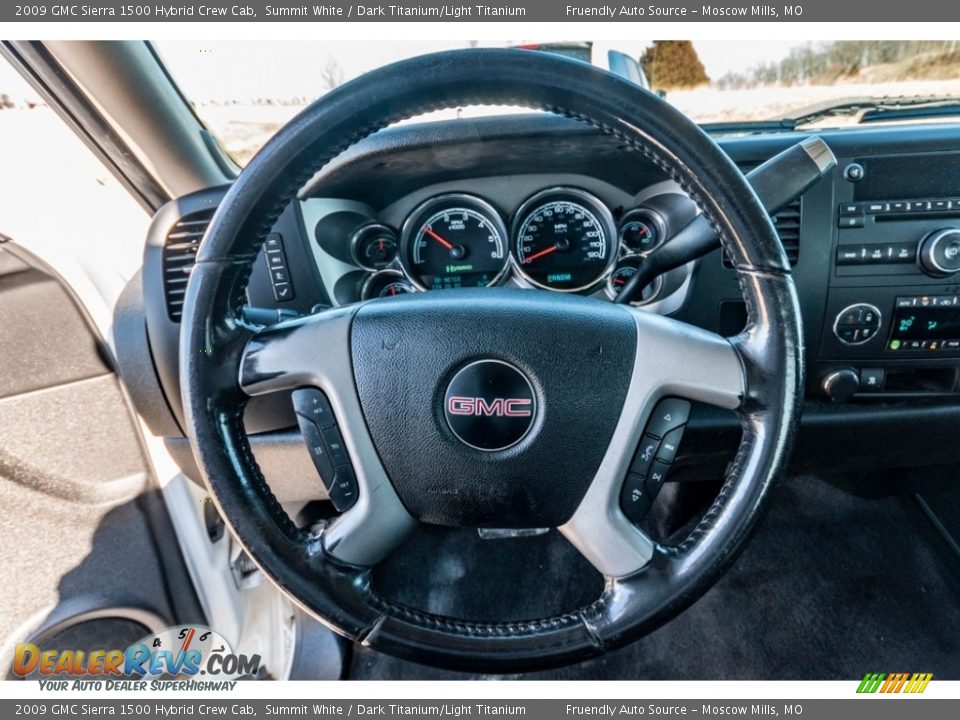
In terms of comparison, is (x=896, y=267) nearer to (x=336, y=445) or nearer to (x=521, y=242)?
(x=521, y=242)

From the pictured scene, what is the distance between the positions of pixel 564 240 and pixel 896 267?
2.34ft

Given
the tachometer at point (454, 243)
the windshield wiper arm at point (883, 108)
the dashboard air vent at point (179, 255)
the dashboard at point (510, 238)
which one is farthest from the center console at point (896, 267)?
the dashboard air vent at point (179, 255)

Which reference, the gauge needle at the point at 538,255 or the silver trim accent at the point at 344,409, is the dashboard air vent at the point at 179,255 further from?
the gauge needle at the point at 538,255

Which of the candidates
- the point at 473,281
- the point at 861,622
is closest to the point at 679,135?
the point at 473,281

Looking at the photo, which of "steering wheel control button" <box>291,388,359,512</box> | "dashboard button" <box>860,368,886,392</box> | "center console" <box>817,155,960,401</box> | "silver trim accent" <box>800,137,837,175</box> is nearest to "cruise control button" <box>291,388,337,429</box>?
"steering wheel control button" <box>291,388,359,512</box>

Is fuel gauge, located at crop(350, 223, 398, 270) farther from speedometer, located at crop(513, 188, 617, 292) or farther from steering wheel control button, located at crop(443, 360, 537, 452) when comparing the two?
steering wheel control button, located at crop(443, 360, 537, 452)

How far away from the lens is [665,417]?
0.82 meters

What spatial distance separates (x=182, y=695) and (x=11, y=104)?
4.40 feet

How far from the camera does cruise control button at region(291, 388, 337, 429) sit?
2.77 ft

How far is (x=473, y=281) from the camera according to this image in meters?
1.47

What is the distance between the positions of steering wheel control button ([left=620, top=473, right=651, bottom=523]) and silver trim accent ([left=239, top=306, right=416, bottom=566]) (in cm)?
33

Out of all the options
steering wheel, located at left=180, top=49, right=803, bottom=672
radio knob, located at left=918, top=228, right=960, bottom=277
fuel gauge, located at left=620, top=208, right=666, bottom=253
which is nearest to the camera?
steering wheel, located at left=180, top=49, right=803, bottom=672
